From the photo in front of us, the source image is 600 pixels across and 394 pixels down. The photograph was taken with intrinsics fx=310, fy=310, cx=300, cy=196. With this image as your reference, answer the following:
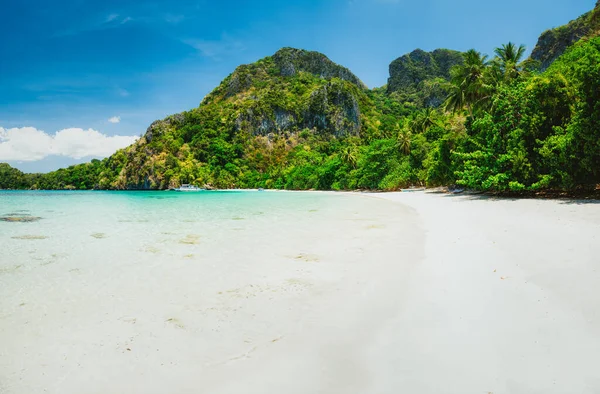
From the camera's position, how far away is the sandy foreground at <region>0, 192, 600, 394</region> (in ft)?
9.50

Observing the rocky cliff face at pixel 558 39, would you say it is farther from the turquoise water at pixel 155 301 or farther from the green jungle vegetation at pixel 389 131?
the turquoise water at pixel 155 301

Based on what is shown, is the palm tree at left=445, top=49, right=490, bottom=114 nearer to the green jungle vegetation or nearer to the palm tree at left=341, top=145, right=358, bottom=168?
the green jungle vegetation

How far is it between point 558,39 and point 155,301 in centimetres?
10027

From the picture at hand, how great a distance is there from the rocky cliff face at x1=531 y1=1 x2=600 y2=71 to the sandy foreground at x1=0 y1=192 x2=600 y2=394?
79.3m

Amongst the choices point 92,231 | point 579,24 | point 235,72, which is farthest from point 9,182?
point 579,24

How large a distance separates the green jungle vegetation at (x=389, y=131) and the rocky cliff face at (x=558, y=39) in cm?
36

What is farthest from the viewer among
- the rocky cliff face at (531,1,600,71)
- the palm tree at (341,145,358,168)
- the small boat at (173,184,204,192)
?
the small boat at (173,184,204,192)

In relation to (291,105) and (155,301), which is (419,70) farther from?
(155,301)

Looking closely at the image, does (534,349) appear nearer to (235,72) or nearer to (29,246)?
(29,246)

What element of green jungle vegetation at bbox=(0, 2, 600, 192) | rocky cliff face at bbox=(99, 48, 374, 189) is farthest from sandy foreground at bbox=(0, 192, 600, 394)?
rocky cliff face at bbox=(99, 48, 374, 189)

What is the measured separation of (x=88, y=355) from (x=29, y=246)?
29.5ft

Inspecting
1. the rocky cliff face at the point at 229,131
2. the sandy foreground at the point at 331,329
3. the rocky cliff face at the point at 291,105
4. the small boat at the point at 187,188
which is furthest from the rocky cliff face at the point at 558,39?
the small boat at the point at 187,188

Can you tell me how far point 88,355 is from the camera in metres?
3.48

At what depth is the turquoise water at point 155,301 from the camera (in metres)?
3.28
